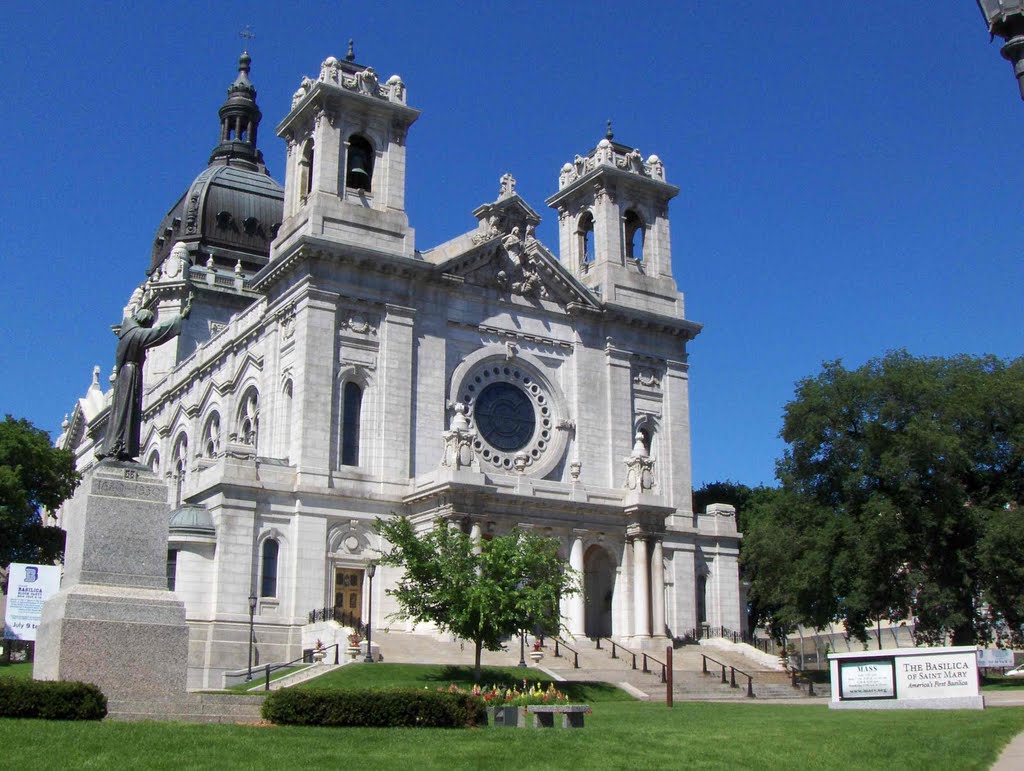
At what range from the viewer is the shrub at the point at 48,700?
17469 millimetres

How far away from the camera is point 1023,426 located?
1810 inches

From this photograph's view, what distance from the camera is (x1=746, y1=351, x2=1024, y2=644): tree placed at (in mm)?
45281

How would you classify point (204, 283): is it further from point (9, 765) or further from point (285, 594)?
point (9, 765)

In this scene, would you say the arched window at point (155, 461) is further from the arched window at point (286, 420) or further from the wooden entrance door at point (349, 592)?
the wooden entrance door at point (349, 592)

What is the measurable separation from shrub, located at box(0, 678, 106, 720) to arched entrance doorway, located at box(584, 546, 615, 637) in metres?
33.7

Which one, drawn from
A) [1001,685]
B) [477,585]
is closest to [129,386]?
[477,585]

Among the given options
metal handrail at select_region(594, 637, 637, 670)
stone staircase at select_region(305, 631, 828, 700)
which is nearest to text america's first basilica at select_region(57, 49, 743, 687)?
metal handrail at select_region(594, 637, 637, 670)

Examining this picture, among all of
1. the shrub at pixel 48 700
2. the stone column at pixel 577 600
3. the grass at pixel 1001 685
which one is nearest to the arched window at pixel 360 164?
the stone column at pixel 577 600

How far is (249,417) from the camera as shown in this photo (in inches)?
2110

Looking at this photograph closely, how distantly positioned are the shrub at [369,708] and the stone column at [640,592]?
1109 inches

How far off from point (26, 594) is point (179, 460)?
2301 cm

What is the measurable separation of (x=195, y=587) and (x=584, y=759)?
1145 inches

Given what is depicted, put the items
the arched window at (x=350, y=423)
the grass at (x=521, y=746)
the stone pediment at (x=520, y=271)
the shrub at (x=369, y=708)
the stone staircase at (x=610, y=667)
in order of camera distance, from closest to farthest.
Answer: the grass at (x=521, y=746), the shrub at (x=369, y=708), the stone staircase at (x=610, y=667), the arched window at (x=350, y=423), the stone pediment at (x=520, y=271)

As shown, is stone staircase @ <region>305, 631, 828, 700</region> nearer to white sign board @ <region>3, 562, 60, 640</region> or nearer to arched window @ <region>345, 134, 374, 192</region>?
white sign board @ <region>3, 562, 60, 640</region>
